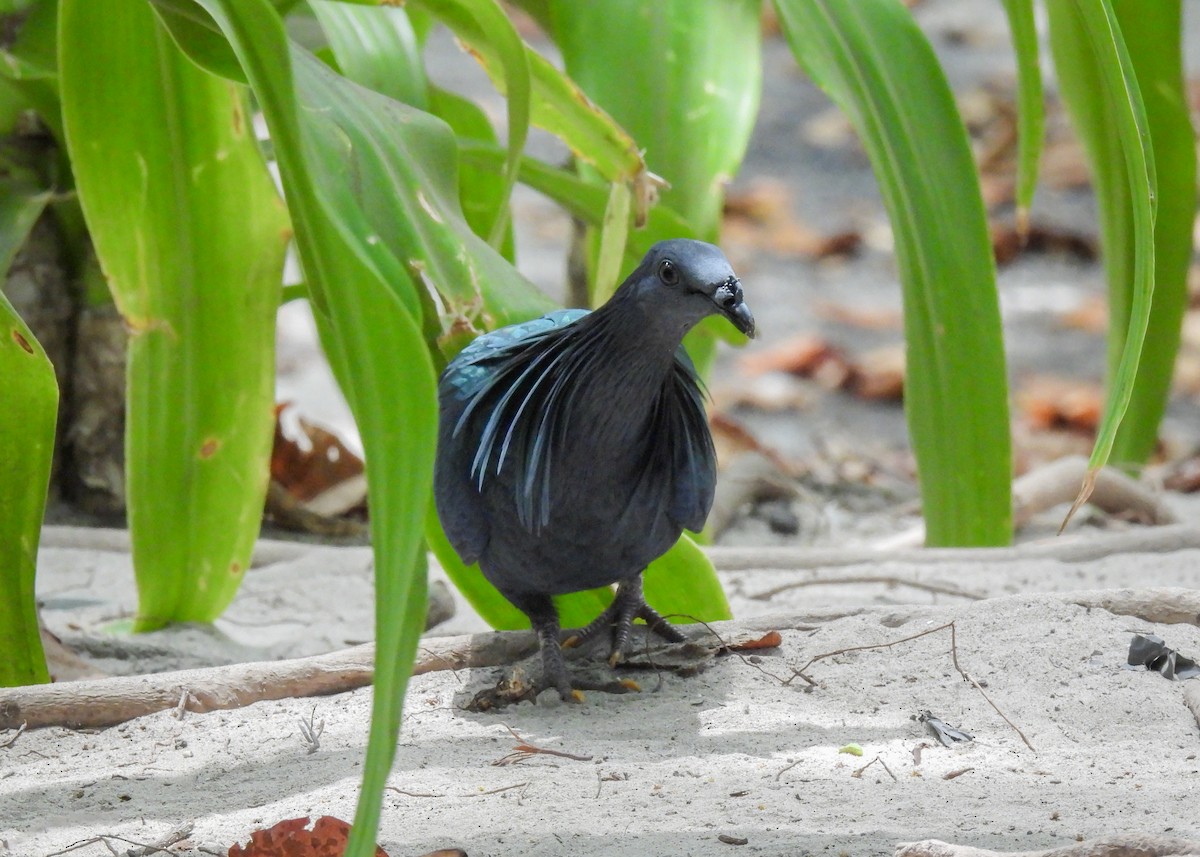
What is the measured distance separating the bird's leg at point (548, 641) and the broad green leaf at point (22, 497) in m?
0.51

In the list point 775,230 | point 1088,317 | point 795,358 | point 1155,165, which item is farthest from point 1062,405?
point 1155,165

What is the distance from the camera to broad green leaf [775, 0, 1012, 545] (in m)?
1.71

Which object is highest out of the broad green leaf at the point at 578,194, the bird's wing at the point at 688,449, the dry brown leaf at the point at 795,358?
the broad green leaf at the point at 578,194

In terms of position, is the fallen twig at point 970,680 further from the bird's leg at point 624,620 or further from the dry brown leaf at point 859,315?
the dry brown leaf at point 859,315

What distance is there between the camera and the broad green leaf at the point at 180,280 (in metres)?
1.67

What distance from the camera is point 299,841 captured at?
992mm

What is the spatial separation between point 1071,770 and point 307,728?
712 millimetres

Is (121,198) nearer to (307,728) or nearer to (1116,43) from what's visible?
(307,728)

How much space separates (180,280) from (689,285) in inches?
31.7

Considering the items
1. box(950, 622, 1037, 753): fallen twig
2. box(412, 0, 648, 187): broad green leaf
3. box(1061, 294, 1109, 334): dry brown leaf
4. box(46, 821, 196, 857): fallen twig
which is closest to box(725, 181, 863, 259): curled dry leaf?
box(1061, 294, 1109, 334): dry brown leaf

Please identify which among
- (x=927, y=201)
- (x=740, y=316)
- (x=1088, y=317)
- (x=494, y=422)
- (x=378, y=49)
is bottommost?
(x=1088, y=317)

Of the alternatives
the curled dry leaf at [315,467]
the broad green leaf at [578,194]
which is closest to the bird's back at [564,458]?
the broad green leaf at [578,194]

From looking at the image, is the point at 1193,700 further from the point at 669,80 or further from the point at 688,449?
the point at 669,80

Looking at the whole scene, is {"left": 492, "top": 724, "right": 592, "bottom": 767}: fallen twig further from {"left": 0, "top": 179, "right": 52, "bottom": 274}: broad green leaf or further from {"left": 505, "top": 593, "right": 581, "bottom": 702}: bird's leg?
{"left": 0, "top": 179, "right": 52, "bottom": 274}: broad green leaf
